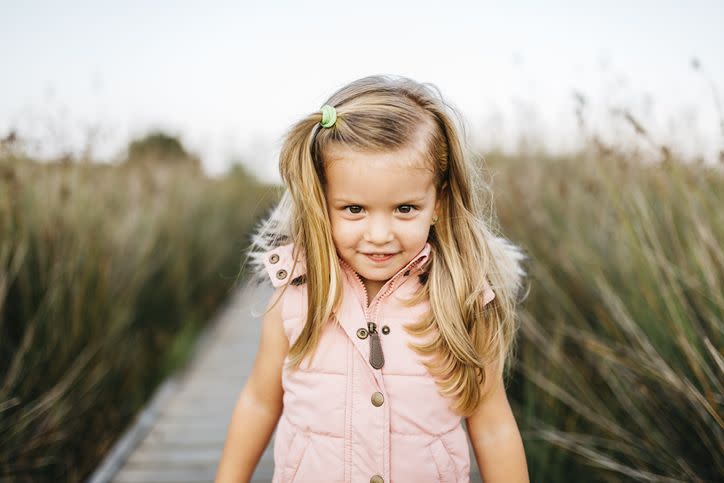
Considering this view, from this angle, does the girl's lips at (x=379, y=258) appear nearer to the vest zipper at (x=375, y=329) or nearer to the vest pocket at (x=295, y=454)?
the vest zipper at (x=375, y=329)

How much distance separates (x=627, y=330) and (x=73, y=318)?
2.17 m

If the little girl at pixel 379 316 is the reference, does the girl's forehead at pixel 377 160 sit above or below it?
above

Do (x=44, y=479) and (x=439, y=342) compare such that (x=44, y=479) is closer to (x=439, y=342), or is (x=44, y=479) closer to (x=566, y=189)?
(x=439, y=342)

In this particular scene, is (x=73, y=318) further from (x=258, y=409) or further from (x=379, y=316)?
(x=379, y=316)

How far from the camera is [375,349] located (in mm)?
1305

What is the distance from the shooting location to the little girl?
1.28m

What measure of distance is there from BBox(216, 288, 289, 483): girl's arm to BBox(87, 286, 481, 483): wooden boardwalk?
9 cm

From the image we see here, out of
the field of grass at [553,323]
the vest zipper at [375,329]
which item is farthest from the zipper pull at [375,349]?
the field of grass at [553,323]

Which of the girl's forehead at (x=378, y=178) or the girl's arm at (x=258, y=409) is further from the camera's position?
the girl's arm at (x=258, y=409)

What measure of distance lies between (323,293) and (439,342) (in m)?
0.28

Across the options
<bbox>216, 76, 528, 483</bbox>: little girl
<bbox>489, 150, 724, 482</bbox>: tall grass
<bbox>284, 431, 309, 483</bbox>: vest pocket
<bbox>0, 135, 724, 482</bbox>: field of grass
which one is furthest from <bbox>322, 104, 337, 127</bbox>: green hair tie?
<bbox>489, 150, 724, 482</bbox>: tall grass

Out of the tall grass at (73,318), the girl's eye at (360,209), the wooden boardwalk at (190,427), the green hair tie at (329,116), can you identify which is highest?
the green hair tie at (329,116)

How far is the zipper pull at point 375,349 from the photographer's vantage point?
1289 millimetres

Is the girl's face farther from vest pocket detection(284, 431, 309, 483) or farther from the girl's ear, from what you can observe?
vest pocket detection(284, 431, 309, 483)
